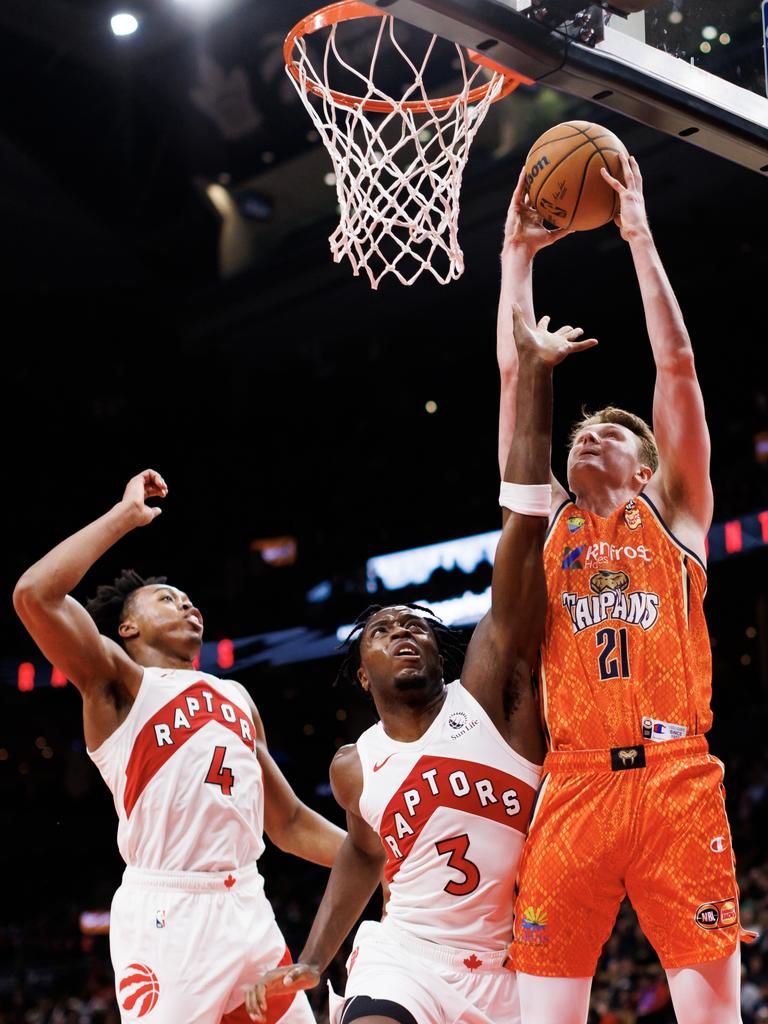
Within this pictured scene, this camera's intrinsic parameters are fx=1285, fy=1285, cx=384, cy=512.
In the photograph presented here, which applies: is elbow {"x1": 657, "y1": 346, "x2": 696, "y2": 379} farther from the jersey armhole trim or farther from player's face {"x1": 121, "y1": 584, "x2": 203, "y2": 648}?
the jersey armhole trim

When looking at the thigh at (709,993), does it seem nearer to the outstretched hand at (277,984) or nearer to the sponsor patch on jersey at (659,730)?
the sponsor patch on jersey at (659,730)

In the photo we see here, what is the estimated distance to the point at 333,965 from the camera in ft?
42.9

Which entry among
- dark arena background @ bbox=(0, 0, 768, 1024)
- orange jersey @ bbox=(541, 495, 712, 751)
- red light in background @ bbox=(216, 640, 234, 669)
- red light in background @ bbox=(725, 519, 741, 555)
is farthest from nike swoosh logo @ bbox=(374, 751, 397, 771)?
red light in background @ bbox=(216, 640, 234, 669)

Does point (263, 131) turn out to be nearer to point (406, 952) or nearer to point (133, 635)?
point (133, 635)

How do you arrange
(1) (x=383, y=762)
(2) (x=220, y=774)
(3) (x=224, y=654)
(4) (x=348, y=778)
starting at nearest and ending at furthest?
(1) (x=383, y=762) < (4) (x=348, y=778) < (2) (x=220, y=774) < (3) (x=224, y=654)

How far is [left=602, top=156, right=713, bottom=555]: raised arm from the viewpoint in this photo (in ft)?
11.3

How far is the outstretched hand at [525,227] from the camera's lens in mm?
3832

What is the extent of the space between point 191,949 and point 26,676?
1226cm

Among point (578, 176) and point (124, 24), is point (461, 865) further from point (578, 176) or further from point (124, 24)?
point (124, 24)

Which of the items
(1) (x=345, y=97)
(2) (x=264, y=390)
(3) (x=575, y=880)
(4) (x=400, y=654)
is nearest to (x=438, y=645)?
(4) (x=400, y=654)

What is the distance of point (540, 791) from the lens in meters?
3.35

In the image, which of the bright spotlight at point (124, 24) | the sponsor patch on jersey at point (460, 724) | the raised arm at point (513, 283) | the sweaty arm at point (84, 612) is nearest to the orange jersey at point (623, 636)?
the sponsor patch on jersey at point (460, 724)

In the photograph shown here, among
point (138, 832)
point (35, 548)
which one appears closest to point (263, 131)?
point (35, 548)

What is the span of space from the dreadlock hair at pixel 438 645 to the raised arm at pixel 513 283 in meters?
0.64
